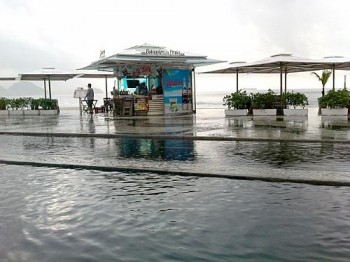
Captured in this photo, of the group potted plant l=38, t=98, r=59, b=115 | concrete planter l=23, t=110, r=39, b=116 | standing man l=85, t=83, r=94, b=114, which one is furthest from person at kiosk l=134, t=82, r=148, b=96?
concrete planter l=23, t=110, r=39, b=116

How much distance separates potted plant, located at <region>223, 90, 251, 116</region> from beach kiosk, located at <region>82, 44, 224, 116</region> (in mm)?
2740

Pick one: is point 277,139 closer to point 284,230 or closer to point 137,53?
point 284,230

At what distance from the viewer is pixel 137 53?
22859mm

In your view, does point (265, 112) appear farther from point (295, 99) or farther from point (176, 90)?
point (176, 90)

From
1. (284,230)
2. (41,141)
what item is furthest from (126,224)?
(41,141)

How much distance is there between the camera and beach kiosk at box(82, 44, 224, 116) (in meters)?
23.3

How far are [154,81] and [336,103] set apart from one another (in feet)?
34.6

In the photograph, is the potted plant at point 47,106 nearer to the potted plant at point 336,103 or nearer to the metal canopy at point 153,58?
the metal canopy at point 153,58

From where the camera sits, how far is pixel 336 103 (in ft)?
72.2

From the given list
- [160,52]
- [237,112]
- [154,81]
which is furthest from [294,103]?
[154,81]

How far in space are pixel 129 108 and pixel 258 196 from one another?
60.8 feet

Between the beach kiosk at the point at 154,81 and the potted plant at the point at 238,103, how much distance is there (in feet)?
8.99

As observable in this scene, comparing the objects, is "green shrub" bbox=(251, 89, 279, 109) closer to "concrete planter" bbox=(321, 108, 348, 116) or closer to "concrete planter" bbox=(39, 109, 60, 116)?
"concrete planter" bbox=(321, 108, 348, 116)

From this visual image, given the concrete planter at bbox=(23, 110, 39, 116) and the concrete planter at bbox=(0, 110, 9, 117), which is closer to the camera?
the concrete planter at bbox=(23, 110, 39, 116)
